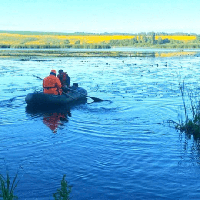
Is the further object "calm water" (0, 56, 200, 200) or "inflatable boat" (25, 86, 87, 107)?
"inflatable boat" (25, 86, 87, 107)

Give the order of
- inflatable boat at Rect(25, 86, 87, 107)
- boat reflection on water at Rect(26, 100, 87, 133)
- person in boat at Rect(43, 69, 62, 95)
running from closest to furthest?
boat reflection on water at Rect(26, 100, 87, 133)
inflatable boat at Rect(25, 86, 87, 107)
person in boat at Rect(43, 69, 62, 95)

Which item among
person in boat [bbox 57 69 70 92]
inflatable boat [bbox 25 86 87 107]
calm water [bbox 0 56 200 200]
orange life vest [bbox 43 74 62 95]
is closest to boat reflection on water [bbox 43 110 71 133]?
calm water [bbox 0 56 200 200]

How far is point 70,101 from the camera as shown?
14797 mm

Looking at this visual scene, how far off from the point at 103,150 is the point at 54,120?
384 centimetres

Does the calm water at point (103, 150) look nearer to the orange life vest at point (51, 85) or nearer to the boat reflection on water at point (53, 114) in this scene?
the boat reflection on water at point (53, 114)

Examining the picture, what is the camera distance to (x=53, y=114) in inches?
520

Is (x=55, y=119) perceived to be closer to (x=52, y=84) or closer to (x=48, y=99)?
(x=48, y=99)

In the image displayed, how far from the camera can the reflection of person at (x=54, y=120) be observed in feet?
37.3

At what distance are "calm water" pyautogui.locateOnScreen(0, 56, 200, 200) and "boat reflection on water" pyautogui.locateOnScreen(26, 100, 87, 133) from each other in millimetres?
33

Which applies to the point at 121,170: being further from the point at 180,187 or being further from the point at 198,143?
the point at 198,143

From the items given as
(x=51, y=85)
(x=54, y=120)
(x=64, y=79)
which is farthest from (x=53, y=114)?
(x=64, y=79)

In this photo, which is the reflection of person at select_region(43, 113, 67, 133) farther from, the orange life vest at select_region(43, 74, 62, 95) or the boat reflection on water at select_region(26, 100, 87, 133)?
the orange life vest at select_region(43, 74, 62, 95)

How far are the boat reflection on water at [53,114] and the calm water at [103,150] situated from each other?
33mm

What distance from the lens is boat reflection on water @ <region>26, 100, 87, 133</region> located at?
11.7 m
